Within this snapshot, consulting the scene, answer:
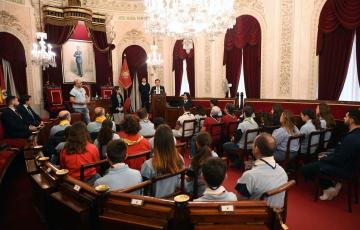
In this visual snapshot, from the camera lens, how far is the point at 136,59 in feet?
35.7

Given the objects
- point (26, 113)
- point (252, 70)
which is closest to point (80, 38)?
point (26, 113)

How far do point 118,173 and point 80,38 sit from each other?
344 inches

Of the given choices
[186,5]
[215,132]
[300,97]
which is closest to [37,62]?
[186,5]

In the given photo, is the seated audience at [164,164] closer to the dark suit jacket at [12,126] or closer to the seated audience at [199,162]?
the seated audience at [199,162]

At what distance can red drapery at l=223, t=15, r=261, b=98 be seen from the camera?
7.75 metres

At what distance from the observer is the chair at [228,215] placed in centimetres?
155

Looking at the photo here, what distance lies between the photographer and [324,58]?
646 centimetres

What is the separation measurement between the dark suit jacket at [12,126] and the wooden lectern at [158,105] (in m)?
3.98

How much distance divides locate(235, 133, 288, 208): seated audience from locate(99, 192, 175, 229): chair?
2.39 ft

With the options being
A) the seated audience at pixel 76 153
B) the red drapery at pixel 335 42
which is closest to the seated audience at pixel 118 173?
the seated audience at pixel 76 153

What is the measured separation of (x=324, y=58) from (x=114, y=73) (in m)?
7.44

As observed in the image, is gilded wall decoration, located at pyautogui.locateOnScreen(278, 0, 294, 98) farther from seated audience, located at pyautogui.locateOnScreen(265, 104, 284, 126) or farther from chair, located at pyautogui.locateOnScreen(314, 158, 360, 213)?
chair, located at pyautogui.locateOnScreen(314, 158, 360, 213)

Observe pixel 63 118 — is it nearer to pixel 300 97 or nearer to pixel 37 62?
pixel 37 62

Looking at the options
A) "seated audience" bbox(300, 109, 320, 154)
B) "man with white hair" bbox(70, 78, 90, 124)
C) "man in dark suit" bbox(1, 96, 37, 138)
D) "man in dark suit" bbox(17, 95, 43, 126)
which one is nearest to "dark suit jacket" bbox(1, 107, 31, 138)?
"man in dark suit" bbox(1, 96, 37, 138)
